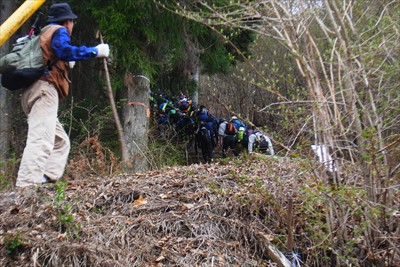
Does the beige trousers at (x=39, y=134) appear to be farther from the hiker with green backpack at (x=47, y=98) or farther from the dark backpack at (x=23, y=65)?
the dark backpack at (x=23, y=65)

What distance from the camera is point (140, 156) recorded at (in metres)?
10.1

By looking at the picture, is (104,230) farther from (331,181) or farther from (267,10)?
(267,10)

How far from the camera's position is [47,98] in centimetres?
614

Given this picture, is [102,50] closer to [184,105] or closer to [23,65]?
[23,65]

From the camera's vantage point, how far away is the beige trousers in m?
5.96

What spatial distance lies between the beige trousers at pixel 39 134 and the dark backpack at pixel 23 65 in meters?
0.14

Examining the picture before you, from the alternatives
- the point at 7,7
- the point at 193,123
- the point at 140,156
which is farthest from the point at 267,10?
the point at 193,123

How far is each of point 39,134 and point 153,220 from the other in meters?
1.63

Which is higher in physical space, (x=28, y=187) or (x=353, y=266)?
(x=28, y=187)

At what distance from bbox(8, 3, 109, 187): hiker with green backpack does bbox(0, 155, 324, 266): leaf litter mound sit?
404mm

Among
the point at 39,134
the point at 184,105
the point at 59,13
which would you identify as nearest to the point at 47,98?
the point at 39,134

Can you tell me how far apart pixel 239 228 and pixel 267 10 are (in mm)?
1912

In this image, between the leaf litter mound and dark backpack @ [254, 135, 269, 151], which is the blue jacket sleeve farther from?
dark backpack @ [254, 135, 269, 151]

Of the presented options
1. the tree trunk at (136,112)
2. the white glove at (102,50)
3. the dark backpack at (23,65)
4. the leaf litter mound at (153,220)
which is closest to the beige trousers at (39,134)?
the dark backpack at (23,65)
